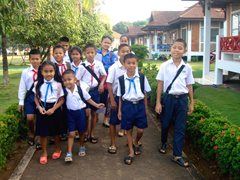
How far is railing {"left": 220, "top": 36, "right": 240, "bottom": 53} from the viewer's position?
10.9m

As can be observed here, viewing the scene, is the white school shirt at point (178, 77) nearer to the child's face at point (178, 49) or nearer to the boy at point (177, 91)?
the boy at point (177, 91)

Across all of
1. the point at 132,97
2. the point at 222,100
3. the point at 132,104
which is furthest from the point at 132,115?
the point at 222,100

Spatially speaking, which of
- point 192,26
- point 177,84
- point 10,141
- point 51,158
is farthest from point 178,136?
point 192,26

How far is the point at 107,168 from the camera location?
472cm

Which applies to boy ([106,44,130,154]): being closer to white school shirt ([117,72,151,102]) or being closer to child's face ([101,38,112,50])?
white school shirt ([117,72,151,102])

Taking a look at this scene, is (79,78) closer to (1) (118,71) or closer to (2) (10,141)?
(1) (118,71)

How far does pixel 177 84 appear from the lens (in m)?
4.90

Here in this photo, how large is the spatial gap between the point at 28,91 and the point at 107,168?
6.05 feet

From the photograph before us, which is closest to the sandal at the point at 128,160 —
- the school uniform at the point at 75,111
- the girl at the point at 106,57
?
the school uniform at the point at 75,111

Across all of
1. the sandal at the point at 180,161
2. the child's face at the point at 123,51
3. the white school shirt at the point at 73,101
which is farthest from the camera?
the child's face at the point at 123,51

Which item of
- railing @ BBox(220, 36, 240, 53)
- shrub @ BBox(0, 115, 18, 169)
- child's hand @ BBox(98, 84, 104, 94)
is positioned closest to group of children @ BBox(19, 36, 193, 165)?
shrub @ BBox(0, 115, 18, 169)

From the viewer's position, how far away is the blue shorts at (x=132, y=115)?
500cm

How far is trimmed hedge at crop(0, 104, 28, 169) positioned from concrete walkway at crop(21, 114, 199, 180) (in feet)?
1.29

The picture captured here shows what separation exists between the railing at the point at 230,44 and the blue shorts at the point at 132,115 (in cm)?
693
